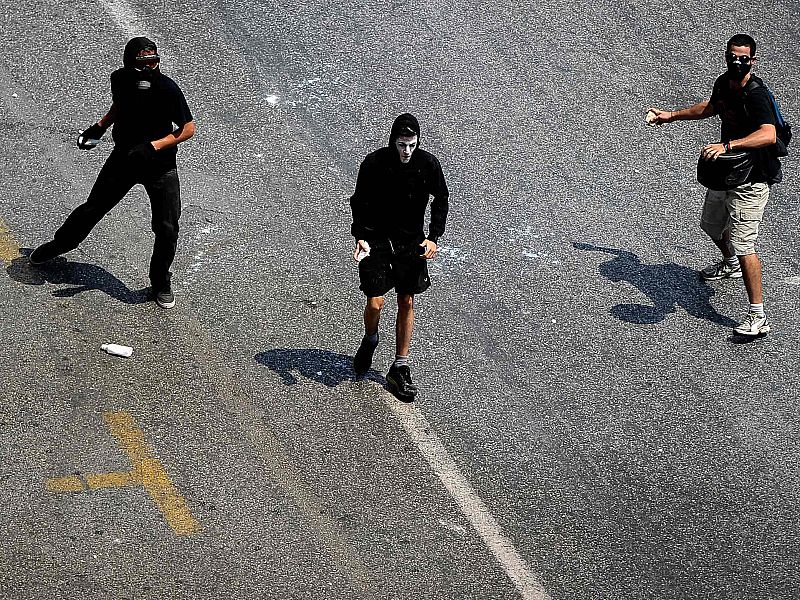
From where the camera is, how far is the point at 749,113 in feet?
31.2

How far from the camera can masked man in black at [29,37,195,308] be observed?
30.1 ft

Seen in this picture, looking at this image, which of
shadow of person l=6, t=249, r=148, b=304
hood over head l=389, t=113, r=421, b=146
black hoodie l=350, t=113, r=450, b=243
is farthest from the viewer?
shadow of person l=6, t=249, r=148, b=304

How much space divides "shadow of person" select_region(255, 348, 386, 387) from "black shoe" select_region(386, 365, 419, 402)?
0.60 ft

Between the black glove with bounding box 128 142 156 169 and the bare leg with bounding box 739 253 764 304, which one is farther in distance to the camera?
the bare leg with bounding box 739 253 764 304

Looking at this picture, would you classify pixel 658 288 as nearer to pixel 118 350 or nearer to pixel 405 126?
pixel 405 126

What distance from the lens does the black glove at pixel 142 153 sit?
9.26 metres

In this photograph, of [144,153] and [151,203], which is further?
[151,203]

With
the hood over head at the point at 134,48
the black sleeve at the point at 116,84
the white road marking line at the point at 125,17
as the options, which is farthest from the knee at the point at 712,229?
the white road marking line at the point at 125,17

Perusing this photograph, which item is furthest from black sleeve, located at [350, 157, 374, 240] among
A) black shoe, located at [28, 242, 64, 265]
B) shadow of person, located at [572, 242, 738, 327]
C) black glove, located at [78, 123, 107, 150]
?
black shoe, located at [28, 242, 64, 265]

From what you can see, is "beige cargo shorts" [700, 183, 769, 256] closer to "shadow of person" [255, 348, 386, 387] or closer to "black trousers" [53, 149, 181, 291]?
"shadow of person" [255, 348, 386, 387]

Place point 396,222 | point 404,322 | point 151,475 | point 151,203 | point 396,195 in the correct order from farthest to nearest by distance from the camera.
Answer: point 151,203 < point 404,322 < point 396,222 < point 396,195 < point 151,475

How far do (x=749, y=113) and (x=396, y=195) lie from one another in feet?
9.06

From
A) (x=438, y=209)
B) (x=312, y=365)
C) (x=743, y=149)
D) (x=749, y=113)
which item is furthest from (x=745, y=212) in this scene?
(x=312, y=365)

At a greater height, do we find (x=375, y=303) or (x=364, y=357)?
(x=375, y=303)
